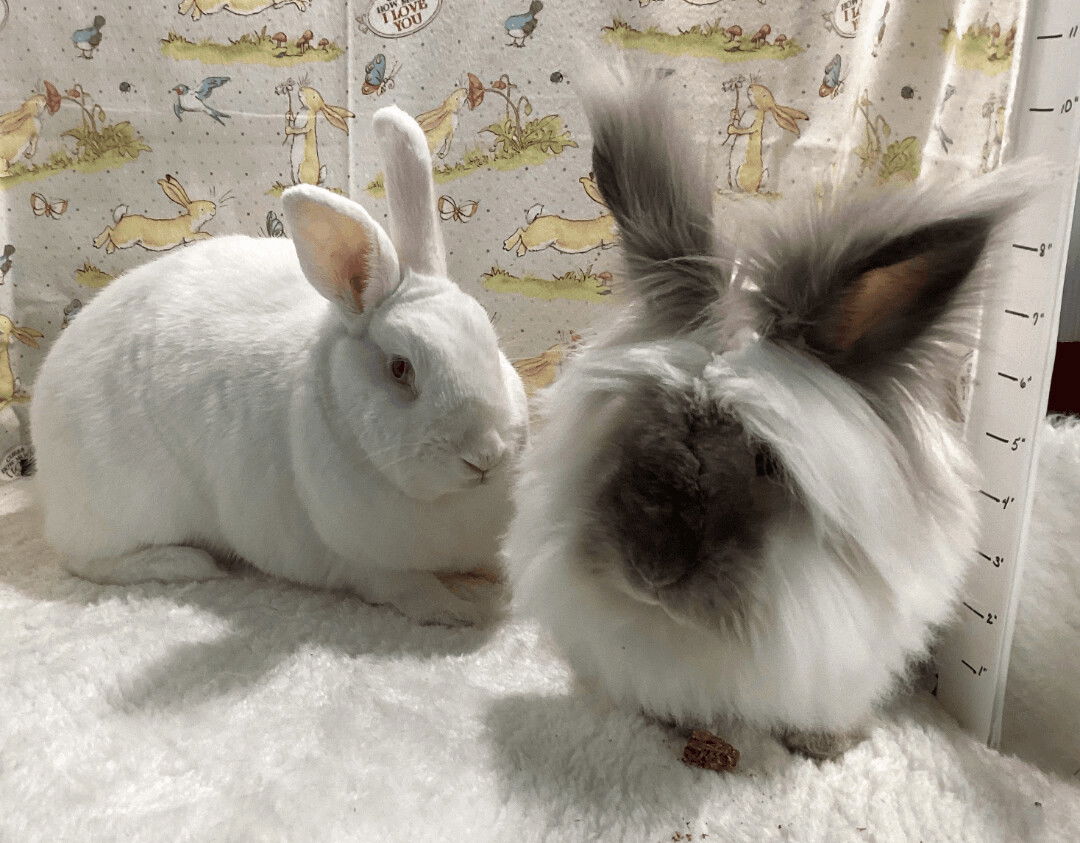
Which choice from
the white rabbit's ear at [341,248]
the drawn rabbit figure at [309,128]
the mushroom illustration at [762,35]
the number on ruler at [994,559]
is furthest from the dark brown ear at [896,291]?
the drawn rabbit figure at [309,128]

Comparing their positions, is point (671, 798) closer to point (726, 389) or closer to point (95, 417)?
point (726, 389)

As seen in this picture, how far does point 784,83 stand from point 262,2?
98cm

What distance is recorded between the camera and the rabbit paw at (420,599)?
1.21 metres

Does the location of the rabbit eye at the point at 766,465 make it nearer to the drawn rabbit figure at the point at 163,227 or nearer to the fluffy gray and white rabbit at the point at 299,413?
the fluffy gray and white rabbit at the point at 299,413

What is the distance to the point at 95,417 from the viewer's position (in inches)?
48.7

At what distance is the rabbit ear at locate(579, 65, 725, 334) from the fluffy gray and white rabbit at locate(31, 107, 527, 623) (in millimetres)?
318

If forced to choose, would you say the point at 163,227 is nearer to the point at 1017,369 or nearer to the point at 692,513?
the point at 692,513

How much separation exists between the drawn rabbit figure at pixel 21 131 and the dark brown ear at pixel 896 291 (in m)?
1.52

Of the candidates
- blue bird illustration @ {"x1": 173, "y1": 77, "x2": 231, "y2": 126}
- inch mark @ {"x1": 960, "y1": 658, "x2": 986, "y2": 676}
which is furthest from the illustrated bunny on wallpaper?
inch mark @ {"x1": 960, "y1": 658, "x2": 986, "y2": 676}

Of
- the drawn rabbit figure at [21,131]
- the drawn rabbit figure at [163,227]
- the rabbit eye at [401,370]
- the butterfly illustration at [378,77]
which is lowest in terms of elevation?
the rabbit eye at [401,370]

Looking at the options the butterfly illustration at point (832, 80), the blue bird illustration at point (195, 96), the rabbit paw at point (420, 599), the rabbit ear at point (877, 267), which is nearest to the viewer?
the rabbit ear at point (877, 267)

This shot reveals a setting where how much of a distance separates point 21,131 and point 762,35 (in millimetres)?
1392

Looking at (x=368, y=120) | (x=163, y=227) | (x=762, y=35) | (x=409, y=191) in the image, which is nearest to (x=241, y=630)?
(x=409, y=191)

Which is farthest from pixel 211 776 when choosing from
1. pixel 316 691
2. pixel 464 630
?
pixel 464 630
